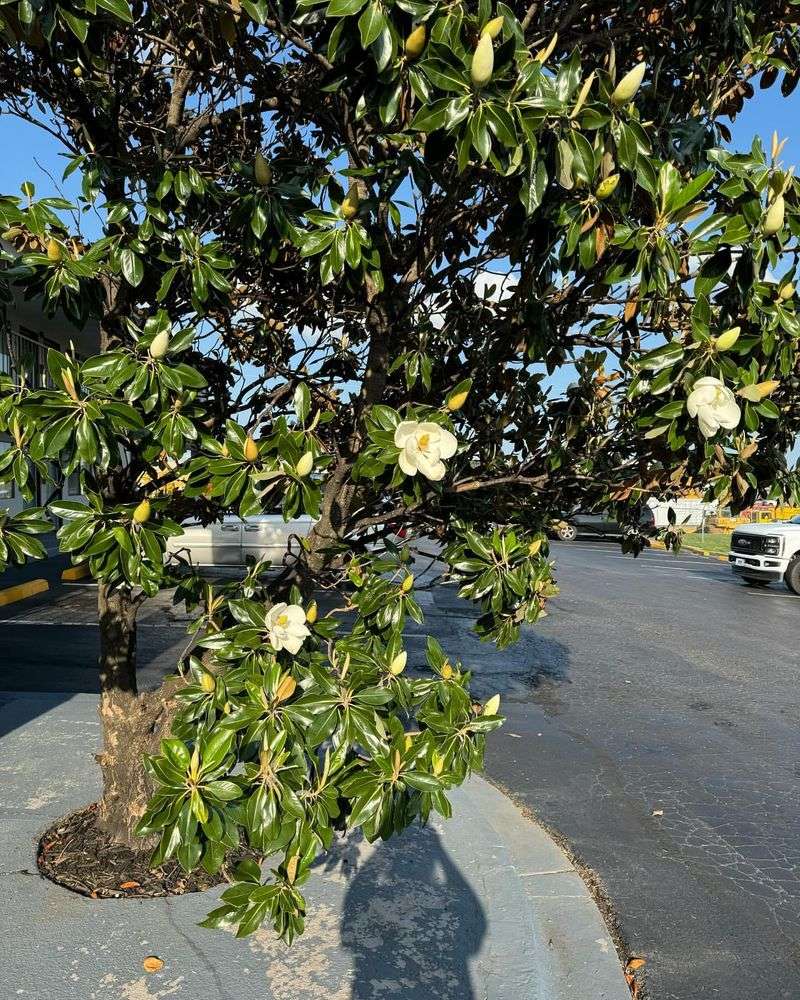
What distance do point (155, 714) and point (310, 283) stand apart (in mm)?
2146

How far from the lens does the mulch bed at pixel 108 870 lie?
363 cm

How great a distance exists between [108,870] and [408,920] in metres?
1.42

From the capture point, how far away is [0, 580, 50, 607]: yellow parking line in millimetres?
11533

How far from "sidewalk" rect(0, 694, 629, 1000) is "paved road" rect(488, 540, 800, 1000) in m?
0.41

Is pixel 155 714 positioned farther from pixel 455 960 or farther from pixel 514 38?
pixel 514 38

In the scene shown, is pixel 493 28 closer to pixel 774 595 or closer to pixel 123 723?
pixel 123 723

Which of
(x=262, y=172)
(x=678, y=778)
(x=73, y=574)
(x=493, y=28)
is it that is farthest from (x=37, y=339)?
(x=493, y=28)

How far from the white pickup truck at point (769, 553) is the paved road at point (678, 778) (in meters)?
3.88

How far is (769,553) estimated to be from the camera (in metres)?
16.0

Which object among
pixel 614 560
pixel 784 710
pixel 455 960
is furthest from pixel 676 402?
pixel 614 560

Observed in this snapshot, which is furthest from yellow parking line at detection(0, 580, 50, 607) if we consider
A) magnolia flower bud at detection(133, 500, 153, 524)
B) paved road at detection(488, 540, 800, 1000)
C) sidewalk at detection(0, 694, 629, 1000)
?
magnolia flower bud at detection(133, 500, 153, 524)

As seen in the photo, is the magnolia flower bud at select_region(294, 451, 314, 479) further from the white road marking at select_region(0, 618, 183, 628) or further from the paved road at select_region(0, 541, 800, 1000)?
the white road marking at select_region(0, 618, 183, 628)

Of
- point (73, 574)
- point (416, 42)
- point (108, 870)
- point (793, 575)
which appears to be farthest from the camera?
point (793, 575)

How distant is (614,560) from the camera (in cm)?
2181
